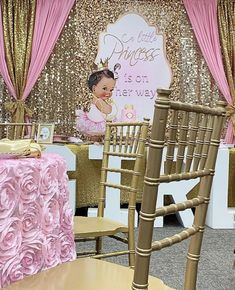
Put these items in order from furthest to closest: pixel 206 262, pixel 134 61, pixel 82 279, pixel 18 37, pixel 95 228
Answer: pixel 134 61, pixel 18 37, pixel 206 262, pixel 95 228, pixel 82 279

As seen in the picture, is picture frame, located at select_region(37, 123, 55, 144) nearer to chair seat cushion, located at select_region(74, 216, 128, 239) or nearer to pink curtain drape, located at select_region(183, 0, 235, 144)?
chair seat cushion, located at select_region(74, 216, 128, 239)

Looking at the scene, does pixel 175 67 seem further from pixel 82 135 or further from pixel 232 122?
pixel 82 135

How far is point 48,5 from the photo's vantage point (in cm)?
500

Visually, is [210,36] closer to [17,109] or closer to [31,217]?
[17,109]

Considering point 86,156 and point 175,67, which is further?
point 175,67

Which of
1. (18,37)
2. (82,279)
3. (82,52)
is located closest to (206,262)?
(82,279)

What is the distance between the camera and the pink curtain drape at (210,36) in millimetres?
5148

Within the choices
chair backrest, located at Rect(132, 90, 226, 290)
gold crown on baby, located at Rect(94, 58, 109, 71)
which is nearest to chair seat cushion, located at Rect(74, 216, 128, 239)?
chair backrest, located at Rect(132, 90, 226, 290)

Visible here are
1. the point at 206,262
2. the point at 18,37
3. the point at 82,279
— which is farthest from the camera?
the point at 18,37

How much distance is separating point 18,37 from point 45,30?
0.30 m

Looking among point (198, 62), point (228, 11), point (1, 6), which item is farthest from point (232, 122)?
point (1, 6)

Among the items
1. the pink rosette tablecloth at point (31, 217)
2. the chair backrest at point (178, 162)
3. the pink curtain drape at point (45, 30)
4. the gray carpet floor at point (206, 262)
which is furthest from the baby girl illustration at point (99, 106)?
the chair backrest at point (178, 162)

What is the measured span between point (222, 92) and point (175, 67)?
59 centimetres

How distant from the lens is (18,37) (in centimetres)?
500
